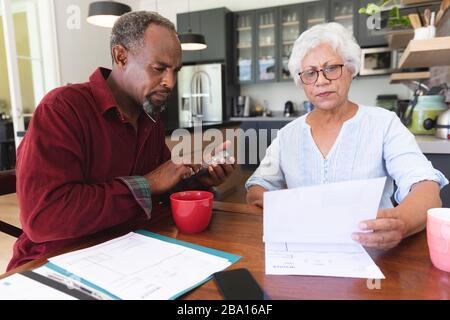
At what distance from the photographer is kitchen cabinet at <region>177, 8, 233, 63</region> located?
519cm

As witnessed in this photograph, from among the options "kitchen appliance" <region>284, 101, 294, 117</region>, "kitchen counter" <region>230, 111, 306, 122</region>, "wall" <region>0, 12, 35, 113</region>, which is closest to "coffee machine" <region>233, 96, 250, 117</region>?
"kitchen counter" <region>230, 111, 306, 122</region>

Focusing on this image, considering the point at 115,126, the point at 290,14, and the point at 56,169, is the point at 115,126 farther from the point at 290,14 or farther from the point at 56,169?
the point at 290,14

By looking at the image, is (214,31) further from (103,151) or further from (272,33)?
(103,151)

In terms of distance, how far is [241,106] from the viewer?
5.52 metres

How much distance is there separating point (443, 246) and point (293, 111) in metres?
4.82

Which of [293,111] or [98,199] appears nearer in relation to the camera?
[98,199]

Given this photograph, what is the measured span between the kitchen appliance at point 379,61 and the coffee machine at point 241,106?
1773mm

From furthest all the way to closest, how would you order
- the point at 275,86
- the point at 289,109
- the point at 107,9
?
the point at 275,86 → the point at 289,109 → the point at 107,9

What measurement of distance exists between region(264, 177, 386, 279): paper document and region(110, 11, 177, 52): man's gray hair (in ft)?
2.02

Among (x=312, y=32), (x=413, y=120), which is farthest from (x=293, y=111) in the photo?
(x=312, y=32)

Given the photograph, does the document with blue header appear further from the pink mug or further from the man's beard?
the man's beard

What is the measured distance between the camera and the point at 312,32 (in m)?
1.11

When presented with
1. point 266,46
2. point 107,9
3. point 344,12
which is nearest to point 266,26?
point 266,46

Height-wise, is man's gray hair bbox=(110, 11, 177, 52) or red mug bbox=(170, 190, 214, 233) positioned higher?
man's gray hair bbox=(110, 11, 177, 52)
